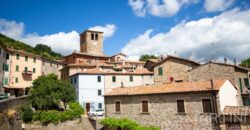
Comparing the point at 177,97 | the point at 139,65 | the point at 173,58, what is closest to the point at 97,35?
the point at 139,65

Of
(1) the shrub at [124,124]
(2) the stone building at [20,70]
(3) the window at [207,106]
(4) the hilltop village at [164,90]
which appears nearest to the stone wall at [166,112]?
(4) the hilltop village at [164,90]

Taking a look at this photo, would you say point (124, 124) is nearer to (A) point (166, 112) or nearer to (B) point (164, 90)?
(A) point (166, 112)

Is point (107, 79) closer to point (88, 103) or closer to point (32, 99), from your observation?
point (88, 103)

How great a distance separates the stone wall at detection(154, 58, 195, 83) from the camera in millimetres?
39106

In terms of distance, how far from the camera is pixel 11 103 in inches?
1121

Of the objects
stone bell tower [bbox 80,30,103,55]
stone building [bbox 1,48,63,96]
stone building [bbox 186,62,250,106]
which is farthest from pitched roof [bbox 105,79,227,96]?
stone bell tower [bbox 80,30,103,55]

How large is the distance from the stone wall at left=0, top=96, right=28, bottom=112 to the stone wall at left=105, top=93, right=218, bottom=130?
12.2 m

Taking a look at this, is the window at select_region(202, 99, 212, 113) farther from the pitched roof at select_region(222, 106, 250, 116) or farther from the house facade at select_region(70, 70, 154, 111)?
the house facade at select_region(70, 70, 154, 111)

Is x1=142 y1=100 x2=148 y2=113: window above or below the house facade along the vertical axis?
below

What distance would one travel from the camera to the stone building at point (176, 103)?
75.8ft

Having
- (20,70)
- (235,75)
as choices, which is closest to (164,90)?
(235,75)

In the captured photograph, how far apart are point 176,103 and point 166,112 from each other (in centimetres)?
160

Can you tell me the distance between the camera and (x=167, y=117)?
25.6 metres

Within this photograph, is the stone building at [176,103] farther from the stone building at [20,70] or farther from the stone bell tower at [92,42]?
the stone bell tower at [92,42]
